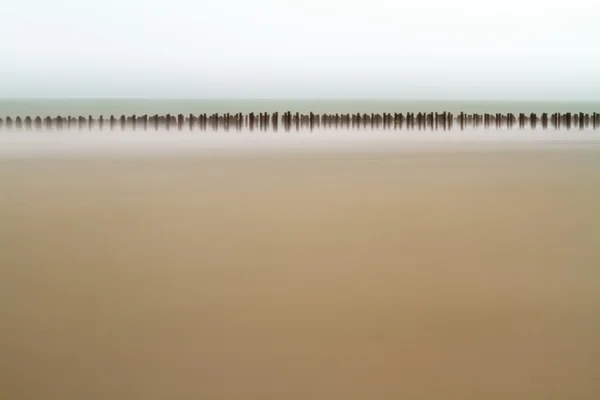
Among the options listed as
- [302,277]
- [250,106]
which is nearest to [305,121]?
[250,106]

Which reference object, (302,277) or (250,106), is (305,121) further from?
(302,277)

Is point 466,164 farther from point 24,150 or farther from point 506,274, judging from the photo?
point 24,150

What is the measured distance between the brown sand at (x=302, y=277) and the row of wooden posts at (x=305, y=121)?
0.10 metres

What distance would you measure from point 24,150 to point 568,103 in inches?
62.0

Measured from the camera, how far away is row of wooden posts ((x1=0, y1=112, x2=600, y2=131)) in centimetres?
143

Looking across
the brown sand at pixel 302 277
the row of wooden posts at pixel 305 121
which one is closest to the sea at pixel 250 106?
the row of wooden posts at pixel 305 121

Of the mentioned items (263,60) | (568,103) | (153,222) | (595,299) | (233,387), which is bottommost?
(233,387)

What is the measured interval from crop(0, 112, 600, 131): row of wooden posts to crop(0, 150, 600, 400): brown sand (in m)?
0.10

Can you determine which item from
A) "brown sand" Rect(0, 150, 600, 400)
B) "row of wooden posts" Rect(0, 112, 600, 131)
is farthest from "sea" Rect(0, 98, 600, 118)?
"brown sand" Rect(0, 150, 600, 400)

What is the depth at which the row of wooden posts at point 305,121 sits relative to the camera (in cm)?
143

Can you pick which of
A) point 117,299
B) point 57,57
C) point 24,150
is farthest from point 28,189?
point 117,299

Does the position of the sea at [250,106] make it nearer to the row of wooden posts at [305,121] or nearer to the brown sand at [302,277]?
the row of wooden posts at [305,121]

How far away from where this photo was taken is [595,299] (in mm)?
1251

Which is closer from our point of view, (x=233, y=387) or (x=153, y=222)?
(x=233, y=387)
